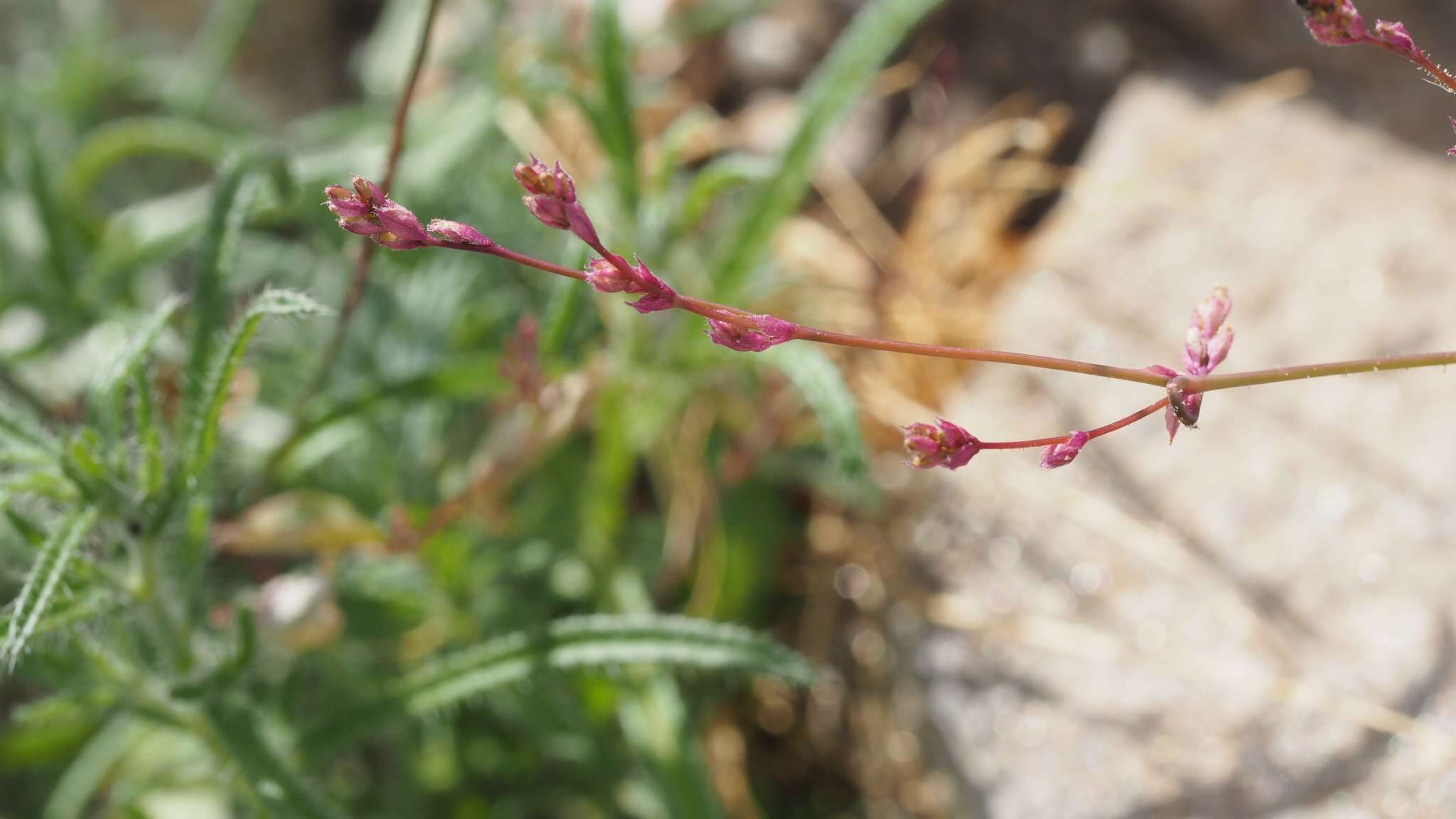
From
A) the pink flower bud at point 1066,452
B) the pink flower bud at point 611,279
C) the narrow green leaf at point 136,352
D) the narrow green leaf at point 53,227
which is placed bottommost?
the pink flower bud at point 1066,452

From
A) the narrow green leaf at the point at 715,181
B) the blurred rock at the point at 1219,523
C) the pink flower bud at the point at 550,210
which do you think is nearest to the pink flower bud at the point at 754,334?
the pink flower bud at the point at 550,210

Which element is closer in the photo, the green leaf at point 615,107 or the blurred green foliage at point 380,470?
the blurred green foliage at point 380,470

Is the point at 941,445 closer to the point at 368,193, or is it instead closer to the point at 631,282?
the point at 631,282

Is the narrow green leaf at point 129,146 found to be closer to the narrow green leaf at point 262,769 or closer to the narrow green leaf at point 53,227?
the narrow green leaf at point 53,227

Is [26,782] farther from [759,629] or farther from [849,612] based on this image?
[849,612]

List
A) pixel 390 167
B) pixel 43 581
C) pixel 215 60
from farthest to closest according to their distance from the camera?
1. pixel 215 60
2. pixel 390 167
3. pixel 43 581

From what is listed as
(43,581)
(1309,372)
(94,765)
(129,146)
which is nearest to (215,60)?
(129,146)
